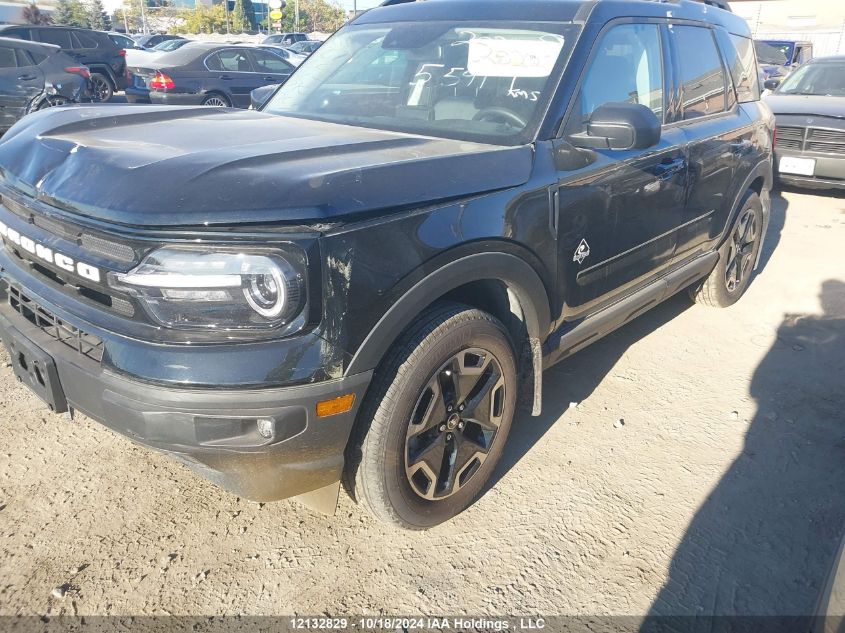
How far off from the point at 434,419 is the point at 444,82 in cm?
158

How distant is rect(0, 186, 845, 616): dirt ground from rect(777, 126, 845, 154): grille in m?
5.35

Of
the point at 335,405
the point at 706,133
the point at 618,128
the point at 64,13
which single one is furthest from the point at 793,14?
the point at 335,405

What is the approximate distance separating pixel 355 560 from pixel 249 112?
2.22 metres

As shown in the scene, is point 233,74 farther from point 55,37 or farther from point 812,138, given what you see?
point 812,138

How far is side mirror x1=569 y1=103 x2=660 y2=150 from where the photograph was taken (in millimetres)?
2674

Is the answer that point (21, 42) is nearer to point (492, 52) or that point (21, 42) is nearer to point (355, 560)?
point (492, 52)

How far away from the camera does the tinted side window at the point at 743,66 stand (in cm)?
446

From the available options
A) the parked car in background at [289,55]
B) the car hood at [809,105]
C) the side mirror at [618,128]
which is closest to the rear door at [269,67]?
the parked car in background at [289,55]

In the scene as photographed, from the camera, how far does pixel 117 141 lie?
2430 mm

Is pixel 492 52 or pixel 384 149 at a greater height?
pixel 492 52

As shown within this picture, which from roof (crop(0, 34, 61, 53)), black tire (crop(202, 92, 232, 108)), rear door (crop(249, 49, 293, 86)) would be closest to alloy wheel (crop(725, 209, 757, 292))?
black tire (crop(202, 92, 232, 108))

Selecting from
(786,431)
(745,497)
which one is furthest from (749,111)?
(745,497)

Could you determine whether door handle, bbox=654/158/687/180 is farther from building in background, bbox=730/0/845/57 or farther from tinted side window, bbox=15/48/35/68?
building in background, bbox=730/0/845/57

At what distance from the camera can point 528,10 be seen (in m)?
3.09
